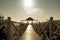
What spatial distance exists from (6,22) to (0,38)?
1.01 metres

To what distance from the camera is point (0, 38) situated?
754 centimetres

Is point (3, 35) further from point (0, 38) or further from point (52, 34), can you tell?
point (52, 34)

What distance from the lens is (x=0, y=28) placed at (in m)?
7.18

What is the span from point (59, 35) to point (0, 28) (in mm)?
3264

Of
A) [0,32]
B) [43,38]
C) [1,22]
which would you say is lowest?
[43,38]

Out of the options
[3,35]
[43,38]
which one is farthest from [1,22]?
[43,38]

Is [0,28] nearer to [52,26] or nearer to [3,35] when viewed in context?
[3,35]

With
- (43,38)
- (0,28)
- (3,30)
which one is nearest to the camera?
(0,28)

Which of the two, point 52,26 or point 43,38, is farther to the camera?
point 43,38

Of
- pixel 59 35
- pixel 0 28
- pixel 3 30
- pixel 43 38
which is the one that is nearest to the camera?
pixel 59 35

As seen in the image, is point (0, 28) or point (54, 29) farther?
point (54, 29)

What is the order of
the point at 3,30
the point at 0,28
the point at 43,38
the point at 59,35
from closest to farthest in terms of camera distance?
1. the point at 59,35
2. the point at 0,28
3. the point at 3,30
4. the point at 43,38

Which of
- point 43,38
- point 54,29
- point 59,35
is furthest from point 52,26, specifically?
point 43,38

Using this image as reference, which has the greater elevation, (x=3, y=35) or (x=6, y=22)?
(x=6, y=22)
